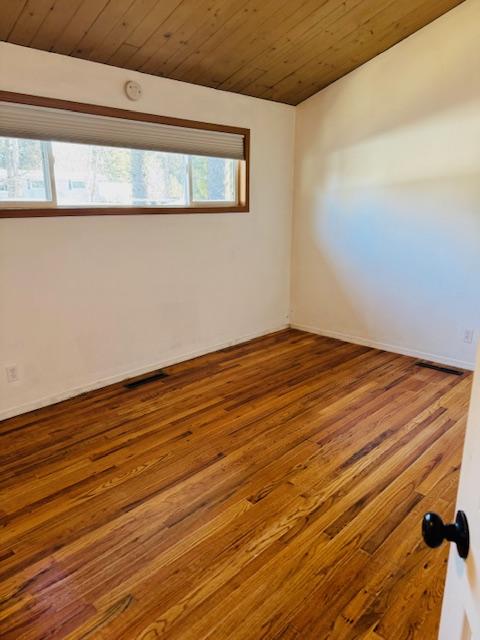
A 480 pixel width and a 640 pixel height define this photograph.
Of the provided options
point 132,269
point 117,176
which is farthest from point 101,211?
point 132,269

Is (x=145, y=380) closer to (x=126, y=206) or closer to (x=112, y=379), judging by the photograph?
(x=112, y=379)

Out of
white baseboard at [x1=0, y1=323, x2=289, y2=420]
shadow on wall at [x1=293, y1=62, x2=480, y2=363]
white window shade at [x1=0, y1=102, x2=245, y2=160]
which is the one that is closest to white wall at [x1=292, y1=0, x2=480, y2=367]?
shadow on wall at [x1=293, y1=62, x2=480, y2=363]

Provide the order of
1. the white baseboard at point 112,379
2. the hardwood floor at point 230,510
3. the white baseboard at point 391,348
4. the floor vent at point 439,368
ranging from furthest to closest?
the white baseboard at point 391,348 < the floor vent at point 439,368 < the white baseboard at point 112,379 < the hardwood floor at point 230,510

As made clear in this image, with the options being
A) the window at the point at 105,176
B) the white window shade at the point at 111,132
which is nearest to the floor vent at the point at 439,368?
the window at the point at 105,176

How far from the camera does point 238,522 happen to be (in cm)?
188

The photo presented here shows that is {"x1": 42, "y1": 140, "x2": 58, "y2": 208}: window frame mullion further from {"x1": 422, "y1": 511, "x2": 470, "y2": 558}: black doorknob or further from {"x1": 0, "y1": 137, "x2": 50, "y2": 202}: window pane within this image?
{"x1": 422, "y1": 511, "x2": 470, "y2": 558}: black doorknob

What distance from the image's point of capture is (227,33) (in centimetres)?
290

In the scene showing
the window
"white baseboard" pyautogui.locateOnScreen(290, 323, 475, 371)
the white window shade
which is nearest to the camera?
the white window shade

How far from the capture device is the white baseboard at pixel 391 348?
12.0 ft

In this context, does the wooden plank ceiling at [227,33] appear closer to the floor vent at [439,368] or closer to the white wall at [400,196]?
the white wall at [400,196]

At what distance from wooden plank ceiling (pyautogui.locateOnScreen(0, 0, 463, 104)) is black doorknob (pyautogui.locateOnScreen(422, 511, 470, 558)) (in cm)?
287

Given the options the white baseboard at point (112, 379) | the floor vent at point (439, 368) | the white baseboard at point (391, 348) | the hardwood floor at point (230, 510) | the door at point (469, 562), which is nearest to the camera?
the door at point (469, 562)

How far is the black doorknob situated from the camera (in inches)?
26.7

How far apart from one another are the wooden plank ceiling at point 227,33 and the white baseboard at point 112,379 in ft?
7.35
